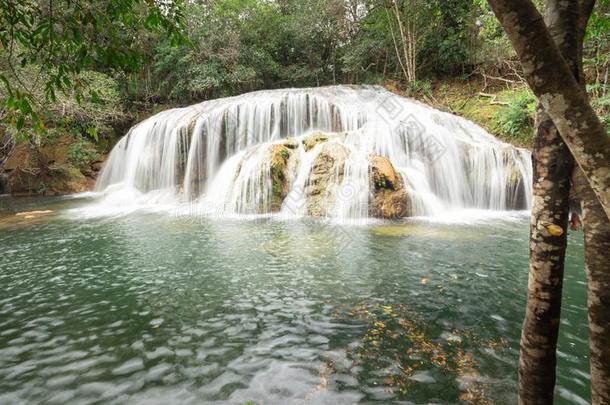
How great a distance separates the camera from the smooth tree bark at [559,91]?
4.94 feet

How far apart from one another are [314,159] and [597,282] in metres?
10.3

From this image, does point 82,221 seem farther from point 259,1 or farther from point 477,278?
point 259,1

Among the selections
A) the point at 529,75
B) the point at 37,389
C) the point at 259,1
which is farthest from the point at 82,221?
the point at 259,1

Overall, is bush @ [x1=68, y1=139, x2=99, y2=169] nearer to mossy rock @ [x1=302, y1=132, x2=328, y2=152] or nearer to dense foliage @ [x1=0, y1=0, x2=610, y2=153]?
dense foliage @ [x1=0, y1=0, x2=610, y2=153]

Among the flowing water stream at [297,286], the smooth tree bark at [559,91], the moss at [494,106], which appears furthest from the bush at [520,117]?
the smooth tree bark at [559,91]

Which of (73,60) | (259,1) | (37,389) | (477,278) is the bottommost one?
(37,389)

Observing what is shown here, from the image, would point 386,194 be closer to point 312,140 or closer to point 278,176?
point 278,176

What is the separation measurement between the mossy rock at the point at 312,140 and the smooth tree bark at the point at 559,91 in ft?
36.4

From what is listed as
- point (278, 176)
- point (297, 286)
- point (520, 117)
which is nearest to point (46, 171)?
point (278, 176)

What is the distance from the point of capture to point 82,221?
437 inches

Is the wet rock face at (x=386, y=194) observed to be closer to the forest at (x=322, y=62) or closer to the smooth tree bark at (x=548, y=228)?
the forest at (x=322, y=62)

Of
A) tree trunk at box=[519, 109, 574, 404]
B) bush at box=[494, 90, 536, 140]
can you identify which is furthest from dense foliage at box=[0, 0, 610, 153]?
tree trunk at box=[519, 109, 574, 404]

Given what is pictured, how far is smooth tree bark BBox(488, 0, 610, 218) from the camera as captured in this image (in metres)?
1.51

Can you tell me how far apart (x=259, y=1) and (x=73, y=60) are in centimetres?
2604
